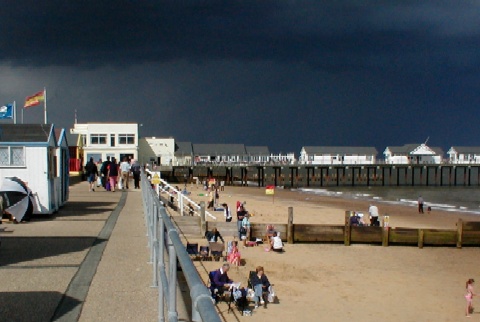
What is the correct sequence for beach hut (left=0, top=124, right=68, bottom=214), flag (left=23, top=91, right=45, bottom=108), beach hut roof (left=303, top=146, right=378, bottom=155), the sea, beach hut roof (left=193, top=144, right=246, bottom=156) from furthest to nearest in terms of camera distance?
1. beach hut roof (left=303, top=146, right=378, bottom=155)
2. beach hut roof (left=193, top=144, right=246, bottom=156)
3. the sea
4. flag (left=23, top=91, right=45, bottom=108)
5. beach hut (left=0, top=124, right=68, bottom=214)

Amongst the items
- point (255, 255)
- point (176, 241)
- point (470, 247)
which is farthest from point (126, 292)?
point (470, 247)

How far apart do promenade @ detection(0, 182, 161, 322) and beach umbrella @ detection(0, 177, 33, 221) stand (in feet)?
1.03

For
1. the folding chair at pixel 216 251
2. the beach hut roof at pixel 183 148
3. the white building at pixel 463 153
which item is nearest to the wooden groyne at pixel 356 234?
the folding chair at pixel 216 251

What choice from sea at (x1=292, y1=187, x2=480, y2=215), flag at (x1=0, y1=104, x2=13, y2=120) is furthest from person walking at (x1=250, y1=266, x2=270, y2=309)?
A: sea at (x1=292, y1=187, x2=480, y2=215)

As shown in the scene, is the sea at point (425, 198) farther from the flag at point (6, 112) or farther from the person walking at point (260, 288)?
the person walking at point (260, 288)

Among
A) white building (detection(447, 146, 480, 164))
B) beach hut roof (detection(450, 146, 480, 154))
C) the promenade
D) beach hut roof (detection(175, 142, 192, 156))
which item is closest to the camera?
the promenade

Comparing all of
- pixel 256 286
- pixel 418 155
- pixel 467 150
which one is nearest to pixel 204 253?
pixel 256 286

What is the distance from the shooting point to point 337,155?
115 meters

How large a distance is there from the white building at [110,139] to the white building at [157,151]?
309 inches

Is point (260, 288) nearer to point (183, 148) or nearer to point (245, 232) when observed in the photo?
point (245, 232)

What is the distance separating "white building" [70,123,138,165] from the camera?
2569 inches

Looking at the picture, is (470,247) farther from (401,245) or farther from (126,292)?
(126,292)

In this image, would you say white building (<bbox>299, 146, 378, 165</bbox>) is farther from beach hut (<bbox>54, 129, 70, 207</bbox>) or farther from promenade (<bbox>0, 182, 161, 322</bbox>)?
promenade (<bbox>0, 182, 161, 322</bbox>)

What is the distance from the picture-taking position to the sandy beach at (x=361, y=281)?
12367 mm
